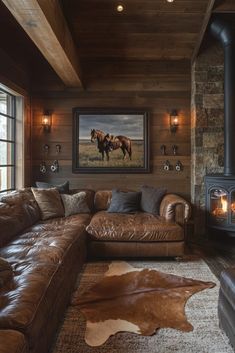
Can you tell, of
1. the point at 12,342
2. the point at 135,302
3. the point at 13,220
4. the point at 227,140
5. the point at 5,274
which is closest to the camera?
the point at 12,342

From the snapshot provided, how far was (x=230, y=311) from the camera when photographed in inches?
78.4

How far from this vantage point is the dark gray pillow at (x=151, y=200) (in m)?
4.38

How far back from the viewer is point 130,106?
5.09 metres

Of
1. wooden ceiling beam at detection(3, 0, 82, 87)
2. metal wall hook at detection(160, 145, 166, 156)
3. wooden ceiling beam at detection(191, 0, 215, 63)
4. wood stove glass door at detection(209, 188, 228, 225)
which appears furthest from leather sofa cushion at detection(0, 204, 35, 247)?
wooden ceiling beam at detection(191, 0, 215, 63)

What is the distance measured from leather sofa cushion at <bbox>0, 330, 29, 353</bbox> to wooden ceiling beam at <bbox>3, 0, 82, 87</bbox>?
237 cm

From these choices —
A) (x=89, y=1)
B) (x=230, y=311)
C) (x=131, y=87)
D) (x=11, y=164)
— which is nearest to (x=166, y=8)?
(x=89, y=1)

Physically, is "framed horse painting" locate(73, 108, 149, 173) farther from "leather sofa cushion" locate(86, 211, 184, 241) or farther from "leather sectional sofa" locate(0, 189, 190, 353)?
"leather sofa cushion" locate(86, 211, 184, 241)

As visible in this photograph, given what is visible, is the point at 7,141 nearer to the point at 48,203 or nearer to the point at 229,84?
the point at 48,203

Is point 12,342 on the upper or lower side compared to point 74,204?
lower

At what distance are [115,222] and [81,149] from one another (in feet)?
5.76

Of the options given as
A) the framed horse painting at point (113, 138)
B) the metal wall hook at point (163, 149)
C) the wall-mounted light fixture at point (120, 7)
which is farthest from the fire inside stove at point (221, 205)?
the wall-mounted light fixture at point (120, 7)

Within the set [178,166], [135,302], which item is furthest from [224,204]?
[135,302]

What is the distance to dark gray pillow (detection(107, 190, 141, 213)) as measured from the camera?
14.5 feet

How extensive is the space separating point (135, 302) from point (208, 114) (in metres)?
3.32
